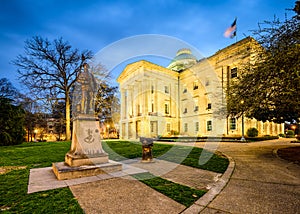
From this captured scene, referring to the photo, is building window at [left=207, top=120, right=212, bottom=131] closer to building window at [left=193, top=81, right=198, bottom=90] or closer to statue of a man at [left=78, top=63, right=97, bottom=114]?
building window at [left=193, top=81, right=198, bottom=90]

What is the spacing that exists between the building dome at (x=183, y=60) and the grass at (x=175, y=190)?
126ft

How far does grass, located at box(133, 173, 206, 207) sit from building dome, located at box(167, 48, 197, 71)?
126ft

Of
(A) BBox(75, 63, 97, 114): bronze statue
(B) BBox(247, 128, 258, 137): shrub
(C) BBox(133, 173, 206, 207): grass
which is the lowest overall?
(B) BBox(247, 128, 258, 137): shrub

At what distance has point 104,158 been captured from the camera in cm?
561

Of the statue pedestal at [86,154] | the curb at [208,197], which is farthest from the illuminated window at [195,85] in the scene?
the curb at [208,197]

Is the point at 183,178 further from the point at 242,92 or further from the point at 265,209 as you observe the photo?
the point at 242,92

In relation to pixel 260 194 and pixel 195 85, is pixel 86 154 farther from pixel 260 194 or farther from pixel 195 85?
pixel 195 85

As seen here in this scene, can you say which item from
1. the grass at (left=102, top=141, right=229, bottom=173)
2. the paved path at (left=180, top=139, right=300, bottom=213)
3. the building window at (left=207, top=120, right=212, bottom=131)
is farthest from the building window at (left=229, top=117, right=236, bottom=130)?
the paved path at (left=180, top=139, right=300, bottom=213)

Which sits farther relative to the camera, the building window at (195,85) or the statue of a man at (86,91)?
the building window at (195,85)

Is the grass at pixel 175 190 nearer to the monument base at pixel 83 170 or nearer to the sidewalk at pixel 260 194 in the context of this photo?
the sidewalk at pixel 260 194

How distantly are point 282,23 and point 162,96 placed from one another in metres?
28.0

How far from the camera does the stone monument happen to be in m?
4.85

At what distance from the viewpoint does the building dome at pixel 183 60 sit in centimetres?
4092

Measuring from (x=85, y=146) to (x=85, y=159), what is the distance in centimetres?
43
